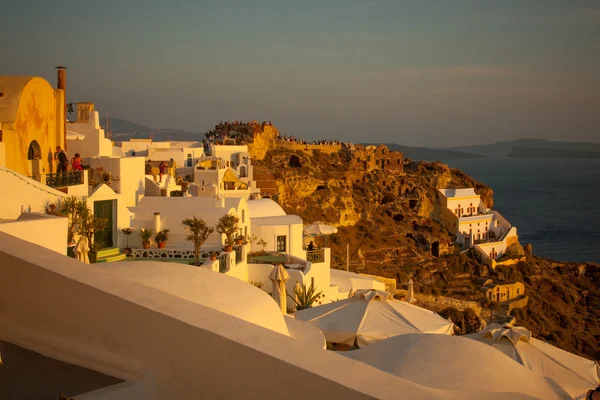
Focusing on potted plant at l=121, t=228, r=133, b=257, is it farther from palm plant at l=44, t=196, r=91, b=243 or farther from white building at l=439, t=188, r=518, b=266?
white building at l=439, t=188, r=518, b=266

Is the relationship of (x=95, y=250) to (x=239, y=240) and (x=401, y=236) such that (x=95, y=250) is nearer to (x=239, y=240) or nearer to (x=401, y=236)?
(x=239, y=240)

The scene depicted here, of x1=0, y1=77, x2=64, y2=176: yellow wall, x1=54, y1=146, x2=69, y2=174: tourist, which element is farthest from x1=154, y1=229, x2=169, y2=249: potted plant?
x1=0, y1=77, x2=64, y2=176: yellow wall

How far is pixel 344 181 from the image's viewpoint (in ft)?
196

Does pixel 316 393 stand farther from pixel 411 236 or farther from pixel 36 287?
pixel 411 236

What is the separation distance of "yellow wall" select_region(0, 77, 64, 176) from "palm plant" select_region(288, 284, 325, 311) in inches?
313

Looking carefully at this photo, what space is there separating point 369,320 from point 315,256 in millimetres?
8380

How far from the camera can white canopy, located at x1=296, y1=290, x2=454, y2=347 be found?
1531cm

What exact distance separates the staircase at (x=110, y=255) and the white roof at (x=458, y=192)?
5014 cm

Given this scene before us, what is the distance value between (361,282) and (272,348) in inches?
996

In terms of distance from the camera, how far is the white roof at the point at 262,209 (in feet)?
88.9

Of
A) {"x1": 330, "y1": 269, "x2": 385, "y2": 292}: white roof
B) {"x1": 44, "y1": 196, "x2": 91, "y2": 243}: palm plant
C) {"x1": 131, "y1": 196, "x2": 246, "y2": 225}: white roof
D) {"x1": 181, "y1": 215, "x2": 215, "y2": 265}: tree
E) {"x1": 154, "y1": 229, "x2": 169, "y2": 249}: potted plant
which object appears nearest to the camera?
{"x1": 44, "y1": 196, "x2": 91, "y2": 243}: palm plant

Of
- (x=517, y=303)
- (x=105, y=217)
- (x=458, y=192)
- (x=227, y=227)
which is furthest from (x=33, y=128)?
(x=458, y=192)

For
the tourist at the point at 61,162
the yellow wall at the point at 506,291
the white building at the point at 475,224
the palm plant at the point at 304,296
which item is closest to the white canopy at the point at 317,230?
the palm plant at the point at 304,296

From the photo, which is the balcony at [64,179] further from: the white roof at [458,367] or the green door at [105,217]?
the white roof at [458,367]
